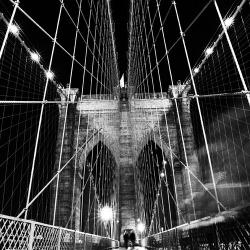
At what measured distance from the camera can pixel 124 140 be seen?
39.8 feet

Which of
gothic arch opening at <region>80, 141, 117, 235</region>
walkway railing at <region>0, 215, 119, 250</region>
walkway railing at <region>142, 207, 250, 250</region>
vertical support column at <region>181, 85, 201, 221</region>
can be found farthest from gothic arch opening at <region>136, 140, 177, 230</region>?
walkway railing at <region>142, 207, 250, 250</region>

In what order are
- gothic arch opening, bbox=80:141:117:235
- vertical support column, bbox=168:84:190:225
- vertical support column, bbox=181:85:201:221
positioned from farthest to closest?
vertical support column, bbox=168:84:190:225 < vertical support column, bbox=181:85:201:221 < gothic arch opening, bbox=80:141:117:235

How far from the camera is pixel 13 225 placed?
197 cm

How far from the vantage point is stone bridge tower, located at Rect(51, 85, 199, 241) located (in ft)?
36.5

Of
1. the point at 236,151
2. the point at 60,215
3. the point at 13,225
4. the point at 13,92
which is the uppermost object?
the point at 13,92

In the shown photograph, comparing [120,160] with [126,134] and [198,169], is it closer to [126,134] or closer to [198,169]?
[126,134]

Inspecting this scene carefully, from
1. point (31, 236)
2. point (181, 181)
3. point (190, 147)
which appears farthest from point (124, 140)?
point (31, 236)

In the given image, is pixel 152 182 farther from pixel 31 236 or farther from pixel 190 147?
pixel 31 236

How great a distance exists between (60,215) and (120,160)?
148 inches

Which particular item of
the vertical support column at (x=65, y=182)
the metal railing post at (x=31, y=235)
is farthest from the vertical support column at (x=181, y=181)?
the metal railing post at (x=31, y=235)

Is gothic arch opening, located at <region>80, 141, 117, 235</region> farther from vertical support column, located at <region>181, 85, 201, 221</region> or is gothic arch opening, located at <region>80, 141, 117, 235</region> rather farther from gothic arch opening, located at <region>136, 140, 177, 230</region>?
vertical support column, located at <region>181, 85, 201, 221</region>

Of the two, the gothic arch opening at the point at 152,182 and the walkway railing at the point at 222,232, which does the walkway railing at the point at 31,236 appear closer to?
the walkway railing at the point at 222,232

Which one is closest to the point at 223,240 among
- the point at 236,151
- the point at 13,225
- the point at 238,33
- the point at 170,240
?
the point at 13,225

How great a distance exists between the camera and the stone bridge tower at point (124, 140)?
11117mm
